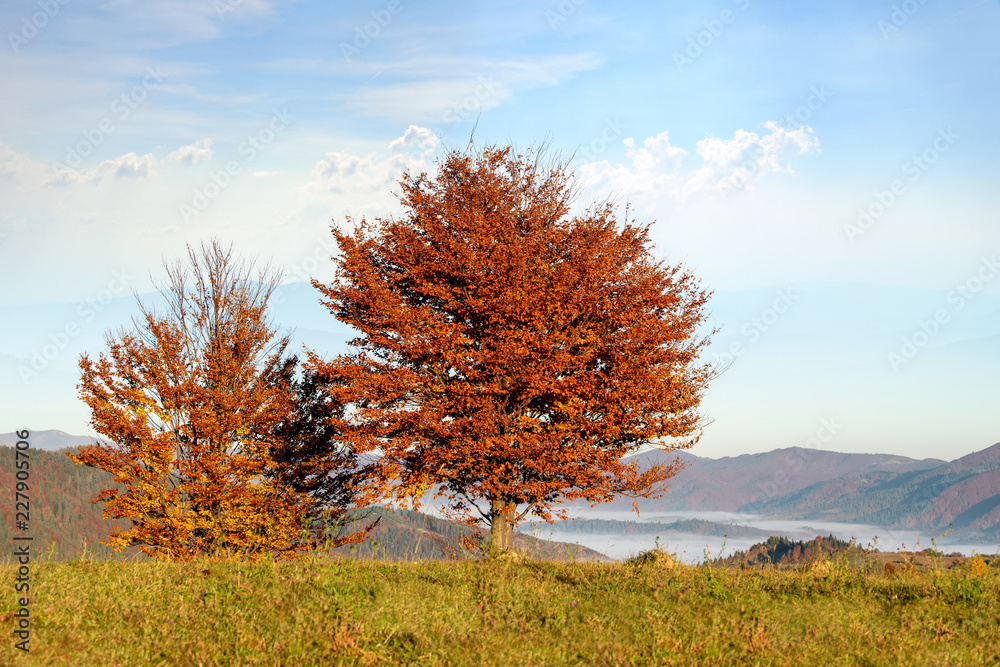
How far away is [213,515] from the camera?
20.0 meters

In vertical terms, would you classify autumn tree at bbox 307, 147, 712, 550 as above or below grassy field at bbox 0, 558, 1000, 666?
above

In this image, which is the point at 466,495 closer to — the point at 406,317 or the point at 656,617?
the point at 406,317

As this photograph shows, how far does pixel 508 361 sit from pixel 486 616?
885cm

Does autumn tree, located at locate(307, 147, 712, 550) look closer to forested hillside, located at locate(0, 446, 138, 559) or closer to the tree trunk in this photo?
the tree trunk

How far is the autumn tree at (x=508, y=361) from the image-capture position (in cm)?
1616

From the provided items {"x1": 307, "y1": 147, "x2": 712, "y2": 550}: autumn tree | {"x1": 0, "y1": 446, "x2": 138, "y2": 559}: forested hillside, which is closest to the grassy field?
{"x1": 307, "y1": 147, "x2": 712, "y2": 550}: autumn tree

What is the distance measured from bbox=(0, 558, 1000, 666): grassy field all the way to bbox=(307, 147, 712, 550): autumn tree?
20.6 feet

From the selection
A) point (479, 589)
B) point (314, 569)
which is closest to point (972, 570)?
point (479, 589)

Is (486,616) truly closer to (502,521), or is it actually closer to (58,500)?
(502,521)

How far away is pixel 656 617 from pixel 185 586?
5764mm

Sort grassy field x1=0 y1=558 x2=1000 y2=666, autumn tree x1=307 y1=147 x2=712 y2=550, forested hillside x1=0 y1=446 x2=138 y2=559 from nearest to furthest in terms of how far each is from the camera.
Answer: grassy field x1=0 y1=558 x2=1000 y2=666 → autumn tree x1=307 y1=147 x2=712 y2=550 → forested hillside x1=0 y1=446 x2=138 y2=559

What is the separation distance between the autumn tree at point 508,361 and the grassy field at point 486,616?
629 cm

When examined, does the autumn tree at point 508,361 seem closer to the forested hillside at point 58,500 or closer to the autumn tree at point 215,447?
the autumn tree at point 215,447

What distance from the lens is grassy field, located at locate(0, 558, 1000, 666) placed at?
6398 millimetres
